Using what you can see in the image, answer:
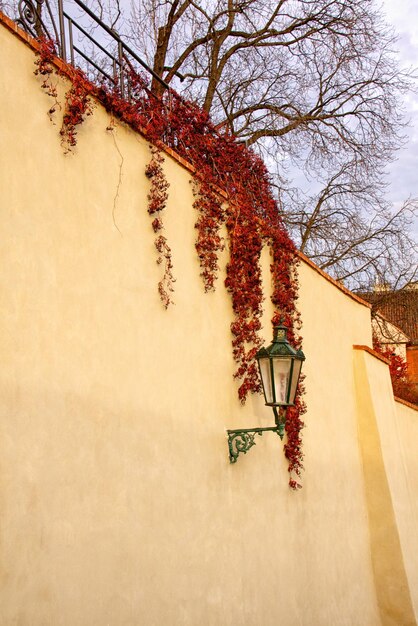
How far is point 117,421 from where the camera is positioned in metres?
5.88

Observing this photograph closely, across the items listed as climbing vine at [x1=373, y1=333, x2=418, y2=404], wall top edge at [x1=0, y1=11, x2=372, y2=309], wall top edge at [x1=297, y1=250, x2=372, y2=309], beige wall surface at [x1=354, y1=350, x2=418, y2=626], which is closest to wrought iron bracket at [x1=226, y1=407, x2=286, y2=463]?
wall top edge at [x1=0, y1=11, x2=372, y2=309]

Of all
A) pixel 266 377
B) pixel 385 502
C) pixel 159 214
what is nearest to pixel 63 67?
pixel 159 214

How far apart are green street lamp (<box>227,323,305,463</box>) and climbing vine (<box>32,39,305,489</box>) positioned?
49 cm

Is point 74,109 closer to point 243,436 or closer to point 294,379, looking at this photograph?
point 294,379

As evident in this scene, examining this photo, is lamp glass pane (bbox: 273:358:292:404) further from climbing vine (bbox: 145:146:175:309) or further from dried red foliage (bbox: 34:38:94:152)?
dried red foliage (bbox: 34:38:94:152)

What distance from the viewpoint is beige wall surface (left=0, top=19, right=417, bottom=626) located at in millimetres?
5027

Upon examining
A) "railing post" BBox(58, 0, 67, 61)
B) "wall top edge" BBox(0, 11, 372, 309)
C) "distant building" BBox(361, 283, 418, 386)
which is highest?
"distant building" BBox(361, 283, 418, 386)

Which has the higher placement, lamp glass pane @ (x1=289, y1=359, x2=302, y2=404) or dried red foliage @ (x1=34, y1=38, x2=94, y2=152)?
dried red foliage @ (x1=34, y1=38, x2=94, y2=152)

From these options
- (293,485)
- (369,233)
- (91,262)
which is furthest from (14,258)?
(369,233)

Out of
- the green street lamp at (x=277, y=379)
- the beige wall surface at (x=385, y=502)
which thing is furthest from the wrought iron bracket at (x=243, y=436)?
the beige wall surface at (x=385, y=502)

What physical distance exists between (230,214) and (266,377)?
1643 mm

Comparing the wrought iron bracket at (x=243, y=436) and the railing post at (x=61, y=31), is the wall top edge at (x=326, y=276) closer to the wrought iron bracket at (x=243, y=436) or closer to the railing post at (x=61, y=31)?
the wrought iron bracket at (x=243, y=436)

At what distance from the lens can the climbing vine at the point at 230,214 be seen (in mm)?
6871

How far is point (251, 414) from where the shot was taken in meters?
7.92
